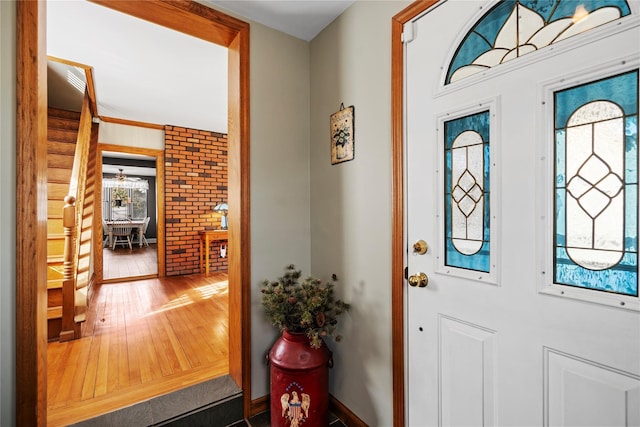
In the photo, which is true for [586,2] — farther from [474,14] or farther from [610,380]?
[610,380]

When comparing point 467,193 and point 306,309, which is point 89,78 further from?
point 467,193

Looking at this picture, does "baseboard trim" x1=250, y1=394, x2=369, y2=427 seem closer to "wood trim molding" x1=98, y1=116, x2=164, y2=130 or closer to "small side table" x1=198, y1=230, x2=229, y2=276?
"small side table" x1=198, y1=230, x2=229, y2=276

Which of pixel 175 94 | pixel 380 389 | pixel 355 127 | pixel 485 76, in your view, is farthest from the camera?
pixel 175 94

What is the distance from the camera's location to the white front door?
820 millimetres

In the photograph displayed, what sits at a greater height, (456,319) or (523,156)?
(523,156)

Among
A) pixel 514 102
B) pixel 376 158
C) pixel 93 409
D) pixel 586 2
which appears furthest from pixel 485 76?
pixel 93 409

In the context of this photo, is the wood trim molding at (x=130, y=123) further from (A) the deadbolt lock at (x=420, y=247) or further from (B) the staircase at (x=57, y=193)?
(A) the deadbolt lock at (x=420, y=247)

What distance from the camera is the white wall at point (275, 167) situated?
179 centimetres

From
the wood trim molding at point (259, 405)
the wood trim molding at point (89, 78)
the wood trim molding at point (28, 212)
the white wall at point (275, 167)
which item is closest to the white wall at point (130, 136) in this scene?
the wood trim molding at point (89, 78)

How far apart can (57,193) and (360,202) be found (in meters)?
3.46

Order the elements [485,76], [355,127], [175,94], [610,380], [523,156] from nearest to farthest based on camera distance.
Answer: [610,380] → [523,156] → [485,76] → [355,127] → [175,94]

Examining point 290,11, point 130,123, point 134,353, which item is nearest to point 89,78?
point 130,123

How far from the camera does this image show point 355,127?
163 cm

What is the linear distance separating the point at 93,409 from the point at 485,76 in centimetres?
241
